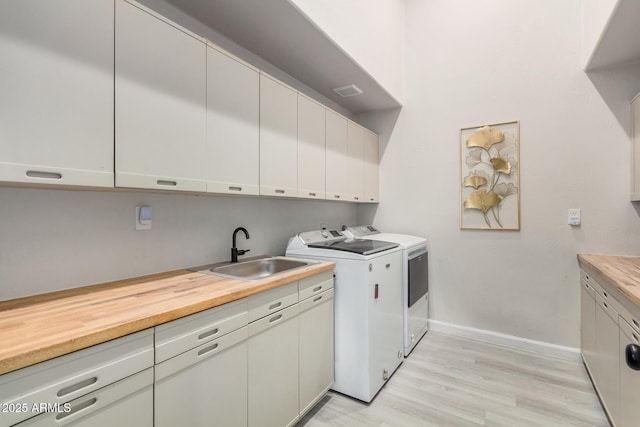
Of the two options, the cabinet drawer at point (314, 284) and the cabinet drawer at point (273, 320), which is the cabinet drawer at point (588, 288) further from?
the cabinet drawer at point (273, 320)

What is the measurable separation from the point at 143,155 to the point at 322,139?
1416 millimetres

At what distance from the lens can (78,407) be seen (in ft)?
2.68

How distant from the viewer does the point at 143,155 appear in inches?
49.2

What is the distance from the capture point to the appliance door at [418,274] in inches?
102

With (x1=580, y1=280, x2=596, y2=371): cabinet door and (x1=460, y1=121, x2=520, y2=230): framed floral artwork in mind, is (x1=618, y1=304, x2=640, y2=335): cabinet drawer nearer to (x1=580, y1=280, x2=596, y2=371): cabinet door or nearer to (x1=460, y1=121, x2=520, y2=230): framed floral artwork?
(x1=580, y1=280, x2=596, y2=371): cabinet door

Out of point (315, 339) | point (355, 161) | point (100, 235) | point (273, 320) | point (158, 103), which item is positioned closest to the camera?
point (158, 103)

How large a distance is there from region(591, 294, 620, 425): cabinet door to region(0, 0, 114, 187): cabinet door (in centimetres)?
259

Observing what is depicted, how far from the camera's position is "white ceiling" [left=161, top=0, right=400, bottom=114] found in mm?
1680

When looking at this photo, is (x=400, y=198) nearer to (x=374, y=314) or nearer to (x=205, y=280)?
(x=374, y=314)

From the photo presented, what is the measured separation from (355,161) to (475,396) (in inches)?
82.5

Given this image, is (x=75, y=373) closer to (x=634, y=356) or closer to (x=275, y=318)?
(x=275, y=318)

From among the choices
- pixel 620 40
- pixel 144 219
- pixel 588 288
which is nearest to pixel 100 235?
pixel 144 219

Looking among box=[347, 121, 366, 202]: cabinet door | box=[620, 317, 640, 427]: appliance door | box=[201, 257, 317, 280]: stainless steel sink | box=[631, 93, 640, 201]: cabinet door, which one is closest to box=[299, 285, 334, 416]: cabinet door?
box=[201, 257, 317, 280]: stainless steel sink

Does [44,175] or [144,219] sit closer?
[44,175]
